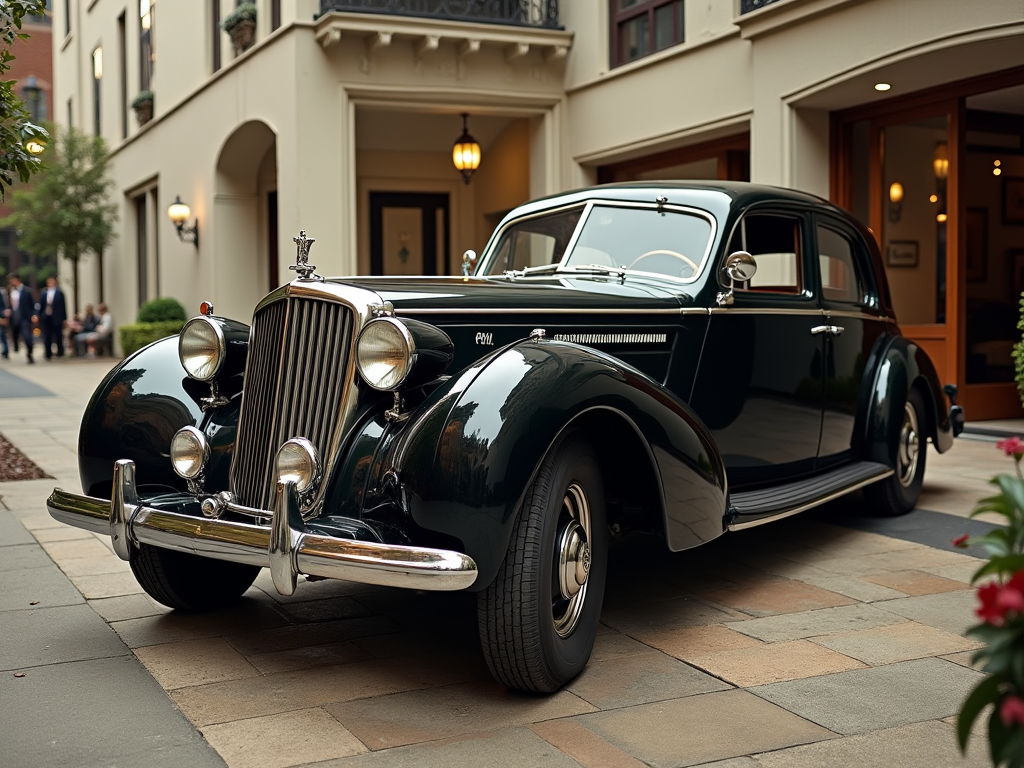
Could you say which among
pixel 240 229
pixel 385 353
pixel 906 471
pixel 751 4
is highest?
pixel 751 4

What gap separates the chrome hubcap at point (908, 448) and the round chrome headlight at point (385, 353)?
349 centimetres

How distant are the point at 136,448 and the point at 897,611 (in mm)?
2915

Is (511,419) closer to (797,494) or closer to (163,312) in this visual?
(797,494)

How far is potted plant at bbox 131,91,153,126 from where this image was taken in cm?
2098

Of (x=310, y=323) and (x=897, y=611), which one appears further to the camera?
(x=897, y=611)

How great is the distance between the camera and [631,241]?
15.7 ft

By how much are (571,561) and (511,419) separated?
1.77 ft

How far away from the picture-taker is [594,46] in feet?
43.6

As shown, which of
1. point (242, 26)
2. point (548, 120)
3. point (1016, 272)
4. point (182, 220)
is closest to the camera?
point (1016, 272)

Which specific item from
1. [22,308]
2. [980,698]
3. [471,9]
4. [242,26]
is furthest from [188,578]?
[22,308]

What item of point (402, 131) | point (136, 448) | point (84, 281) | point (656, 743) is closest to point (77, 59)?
point (84, 281)

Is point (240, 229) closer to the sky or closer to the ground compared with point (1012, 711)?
closer to the sky

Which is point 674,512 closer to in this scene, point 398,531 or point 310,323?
point 398,531

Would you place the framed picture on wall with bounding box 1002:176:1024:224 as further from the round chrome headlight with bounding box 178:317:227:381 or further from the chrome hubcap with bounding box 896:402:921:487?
the round chrome headlight with bounding box 178:317:227:381
